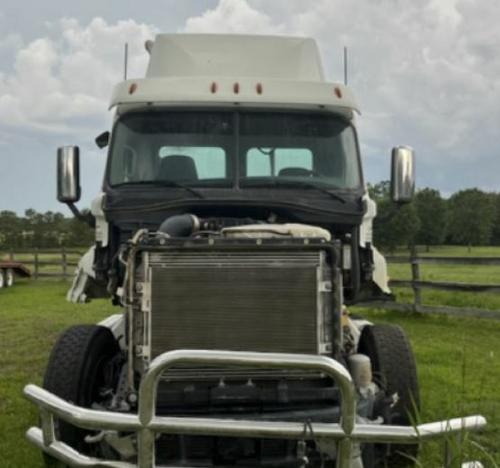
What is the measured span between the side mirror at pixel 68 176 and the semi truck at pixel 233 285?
1cm

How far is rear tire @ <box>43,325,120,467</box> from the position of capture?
14.0 ft

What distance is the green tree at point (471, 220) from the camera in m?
63.4

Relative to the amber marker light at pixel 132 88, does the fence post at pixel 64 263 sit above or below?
below

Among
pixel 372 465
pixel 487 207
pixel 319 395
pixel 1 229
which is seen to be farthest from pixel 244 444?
pixel 487 207

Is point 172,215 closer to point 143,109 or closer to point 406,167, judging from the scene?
point 143,109

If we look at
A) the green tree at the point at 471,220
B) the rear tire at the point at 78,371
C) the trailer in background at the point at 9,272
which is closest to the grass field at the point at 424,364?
the rear tire at the point at 78,371

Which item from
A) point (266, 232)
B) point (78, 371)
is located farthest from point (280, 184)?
point (78, 371)

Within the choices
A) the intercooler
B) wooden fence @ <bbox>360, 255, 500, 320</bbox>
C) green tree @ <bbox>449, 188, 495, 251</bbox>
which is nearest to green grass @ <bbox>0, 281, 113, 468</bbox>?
the intercooler

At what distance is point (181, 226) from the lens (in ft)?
14.3

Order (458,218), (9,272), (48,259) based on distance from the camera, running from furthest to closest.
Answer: (458,218) → (48,259) → (9,272)

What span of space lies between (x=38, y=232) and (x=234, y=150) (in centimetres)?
3140

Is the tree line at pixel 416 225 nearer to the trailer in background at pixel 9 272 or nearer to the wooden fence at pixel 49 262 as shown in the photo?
the wooden fence at pixel 49 262

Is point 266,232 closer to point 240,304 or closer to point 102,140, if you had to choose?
point 240,304

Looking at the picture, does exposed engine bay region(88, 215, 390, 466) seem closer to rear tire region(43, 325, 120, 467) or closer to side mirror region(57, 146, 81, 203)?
rear tire region(43, 325, 120, 467)
